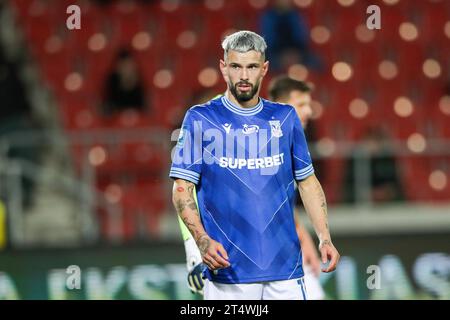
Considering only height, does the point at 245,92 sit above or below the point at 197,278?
above

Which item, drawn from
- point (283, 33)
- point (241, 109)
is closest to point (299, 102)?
point (241, 109)

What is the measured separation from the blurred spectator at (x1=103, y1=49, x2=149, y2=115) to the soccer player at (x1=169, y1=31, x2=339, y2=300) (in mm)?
6088

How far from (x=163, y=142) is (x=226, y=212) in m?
5.09

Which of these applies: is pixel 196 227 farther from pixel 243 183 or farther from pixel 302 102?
pixel 302 102

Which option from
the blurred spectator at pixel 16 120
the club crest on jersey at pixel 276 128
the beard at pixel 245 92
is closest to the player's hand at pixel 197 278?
the club crest on jersey at pixel 276 128

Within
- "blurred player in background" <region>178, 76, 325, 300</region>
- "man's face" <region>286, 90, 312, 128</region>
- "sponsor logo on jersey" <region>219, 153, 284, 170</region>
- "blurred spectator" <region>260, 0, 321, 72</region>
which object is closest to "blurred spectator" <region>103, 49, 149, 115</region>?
"blurred spectator" <region>260, 0, 321, 72</region>

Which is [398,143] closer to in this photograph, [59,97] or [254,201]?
[59,97]

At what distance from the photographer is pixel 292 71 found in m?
11.4

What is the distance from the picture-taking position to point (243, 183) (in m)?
4.86

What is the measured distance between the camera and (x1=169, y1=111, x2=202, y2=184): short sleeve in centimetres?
486

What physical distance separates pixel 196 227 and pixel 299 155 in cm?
61

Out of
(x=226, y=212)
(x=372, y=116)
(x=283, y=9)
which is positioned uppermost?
(x=283, y=9)

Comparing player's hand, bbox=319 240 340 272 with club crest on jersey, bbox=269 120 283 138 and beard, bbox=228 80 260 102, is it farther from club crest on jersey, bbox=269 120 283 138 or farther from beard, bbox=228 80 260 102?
beard, bbox=228 80 260 102
